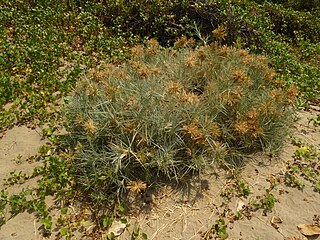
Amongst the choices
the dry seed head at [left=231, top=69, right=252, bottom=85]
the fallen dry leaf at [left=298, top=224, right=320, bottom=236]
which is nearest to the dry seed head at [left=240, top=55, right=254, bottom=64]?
the dry seed head at [left=231, top=69, right=252, bottom=85]

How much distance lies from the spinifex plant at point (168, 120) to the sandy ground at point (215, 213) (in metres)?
0.16

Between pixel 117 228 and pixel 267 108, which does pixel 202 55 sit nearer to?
pixel 267 108

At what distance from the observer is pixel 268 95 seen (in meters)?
3.39

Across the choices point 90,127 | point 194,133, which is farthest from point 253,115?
point 90,127

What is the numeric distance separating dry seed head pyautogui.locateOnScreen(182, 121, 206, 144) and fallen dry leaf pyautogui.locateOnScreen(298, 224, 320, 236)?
97 centimetres

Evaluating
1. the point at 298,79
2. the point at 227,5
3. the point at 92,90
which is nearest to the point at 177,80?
the point at 92,90

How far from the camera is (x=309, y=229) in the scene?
278 centimetres

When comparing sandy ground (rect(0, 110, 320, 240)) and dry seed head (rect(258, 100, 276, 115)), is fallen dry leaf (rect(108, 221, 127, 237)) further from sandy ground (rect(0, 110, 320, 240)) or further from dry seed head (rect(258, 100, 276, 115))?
dry seed head (rect(258, 100, 276, 115))

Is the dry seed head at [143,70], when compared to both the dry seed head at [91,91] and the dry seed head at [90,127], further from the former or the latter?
the dry seed head at [90,127]

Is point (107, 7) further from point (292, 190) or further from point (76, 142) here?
point (292, 190)

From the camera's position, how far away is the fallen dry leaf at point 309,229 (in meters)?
2.75

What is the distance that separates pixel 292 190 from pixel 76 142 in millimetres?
1873

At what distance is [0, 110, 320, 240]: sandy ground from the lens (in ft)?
9.11

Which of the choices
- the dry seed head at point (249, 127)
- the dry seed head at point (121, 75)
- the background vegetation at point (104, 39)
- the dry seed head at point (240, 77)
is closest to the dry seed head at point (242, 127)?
the dry seed head at point (249, 127)
